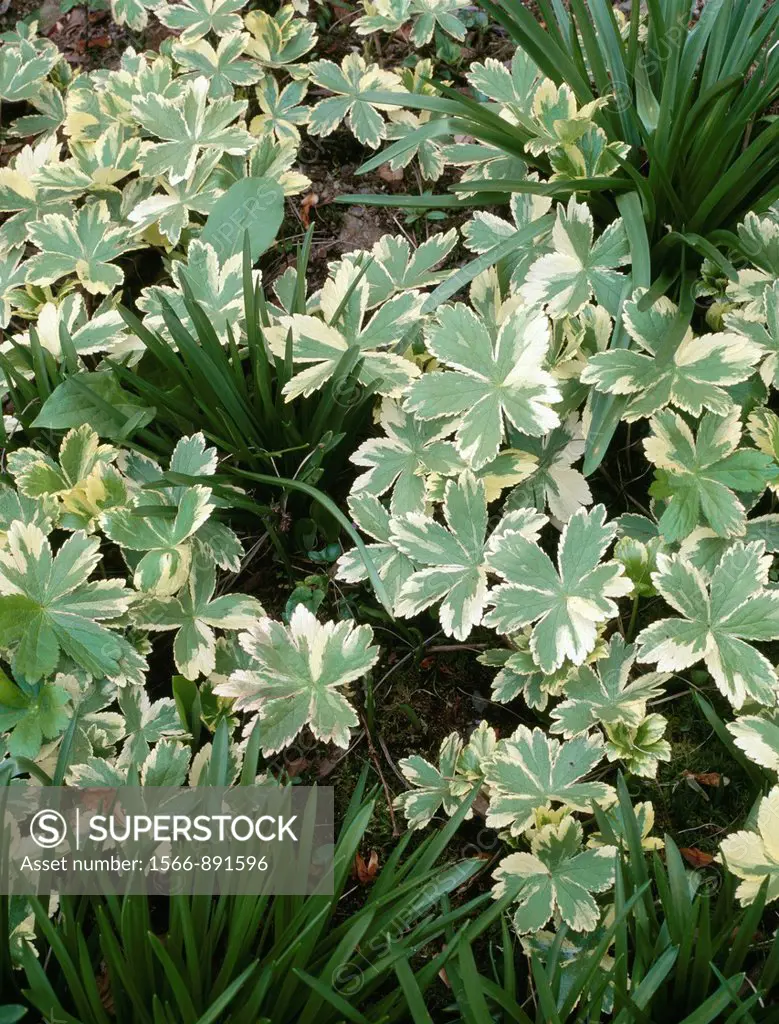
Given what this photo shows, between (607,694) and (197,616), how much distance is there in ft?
2.59

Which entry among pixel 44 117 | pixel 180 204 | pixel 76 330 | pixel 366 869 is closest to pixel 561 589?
pixel 366 869

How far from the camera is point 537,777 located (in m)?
1.46

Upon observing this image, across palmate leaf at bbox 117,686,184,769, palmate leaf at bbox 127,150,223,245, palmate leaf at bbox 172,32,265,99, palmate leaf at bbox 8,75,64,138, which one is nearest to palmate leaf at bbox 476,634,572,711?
palmate leaf at bbox 117,686,184,769

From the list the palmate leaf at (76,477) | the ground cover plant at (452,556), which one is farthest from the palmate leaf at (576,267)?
the palmate leaf at (76,477)

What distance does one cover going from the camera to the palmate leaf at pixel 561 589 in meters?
1.46

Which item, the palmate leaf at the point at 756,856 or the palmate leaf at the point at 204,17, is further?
the palmate leaf at the point at 204,17

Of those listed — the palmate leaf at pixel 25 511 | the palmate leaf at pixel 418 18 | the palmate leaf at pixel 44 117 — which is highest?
the palmate leaf at pixel 44 117

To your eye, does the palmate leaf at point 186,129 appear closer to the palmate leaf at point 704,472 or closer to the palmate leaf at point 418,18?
the palmate leaf at point 418,18

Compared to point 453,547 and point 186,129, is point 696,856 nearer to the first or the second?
point 453,547

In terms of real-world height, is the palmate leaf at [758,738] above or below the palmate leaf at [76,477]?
below

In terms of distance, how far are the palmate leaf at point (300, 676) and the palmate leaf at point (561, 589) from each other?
0.86 ft

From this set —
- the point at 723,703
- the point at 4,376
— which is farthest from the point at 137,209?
the point at 723,703

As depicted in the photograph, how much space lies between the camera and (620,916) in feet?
4.01

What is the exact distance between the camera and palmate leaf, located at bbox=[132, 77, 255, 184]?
201 cm
